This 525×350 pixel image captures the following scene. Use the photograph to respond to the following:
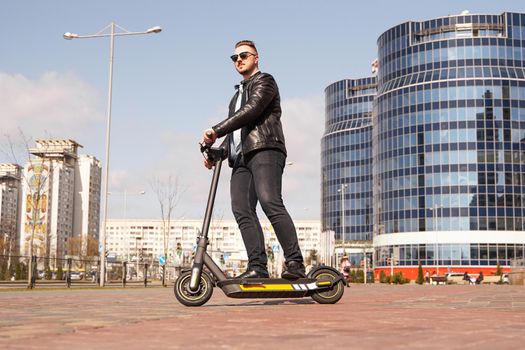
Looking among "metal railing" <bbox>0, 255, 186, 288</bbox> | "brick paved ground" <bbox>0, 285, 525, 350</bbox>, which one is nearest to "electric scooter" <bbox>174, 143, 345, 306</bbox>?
"brick paved ground" <bbox>0, 285, 525, 350</bbox>

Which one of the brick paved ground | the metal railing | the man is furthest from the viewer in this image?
the metal railing

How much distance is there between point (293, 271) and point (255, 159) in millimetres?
1054

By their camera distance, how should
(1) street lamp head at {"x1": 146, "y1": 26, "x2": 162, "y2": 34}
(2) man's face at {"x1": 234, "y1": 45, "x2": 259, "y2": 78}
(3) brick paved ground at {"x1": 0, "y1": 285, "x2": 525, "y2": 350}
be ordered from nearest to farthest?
(3) brick paved ground at {"x1": 0, "y1": 285, "x2": 525, "y2": 350} < (2) man's face at {"x1": 234, "y1": 45, "x2": 259, "y2": 78} < (1) street lamp head at {"x1": 146, "y1": 26, "x2": 162, "y2": 34}

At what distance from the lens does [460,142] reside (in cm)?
8425

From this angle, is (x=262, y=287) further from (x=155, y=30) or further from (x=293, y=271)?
(x=155, y=30)

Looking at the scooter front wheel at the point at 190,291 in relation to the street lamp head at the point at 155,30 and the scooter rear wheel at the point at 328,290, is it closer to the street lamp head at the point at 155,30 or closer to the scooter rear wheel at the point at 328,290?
the scooter rear wheel at the point at 328,290

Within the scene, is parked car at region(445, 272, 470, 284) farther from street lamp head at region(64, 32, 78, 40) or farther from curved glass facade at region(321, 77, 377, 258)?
street lamp head at region(64, 32, 78, 40)

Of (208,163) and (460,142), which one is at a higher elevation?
(460,142)

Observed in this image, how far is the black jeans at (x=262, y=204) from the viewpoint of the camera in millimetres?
6145

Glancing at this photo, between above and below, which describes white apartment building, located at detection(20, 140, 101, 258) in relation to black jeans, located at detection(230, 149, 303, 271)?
above

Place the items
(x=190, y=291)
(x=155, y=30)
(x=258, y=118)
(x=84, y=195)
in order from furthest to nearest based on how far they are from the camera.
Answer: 1. (x=84, y=195)
2. (x=155, y=30)
3. (x=258, y=118)
4. (x=190, y=291)

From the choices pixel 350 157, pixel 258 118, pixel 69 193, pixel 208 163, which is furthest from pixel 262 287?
pixel 69 193

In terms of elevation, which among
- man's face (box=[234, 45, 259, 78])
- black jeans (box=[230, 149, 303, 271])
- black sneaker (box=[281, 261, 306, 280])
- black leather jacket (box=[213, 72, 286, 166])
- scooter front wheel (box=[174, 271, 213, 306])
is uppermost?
man's face (box=[234, 45, 259, 78])

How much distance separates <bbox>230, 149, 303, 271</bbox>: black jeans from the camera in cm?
614
